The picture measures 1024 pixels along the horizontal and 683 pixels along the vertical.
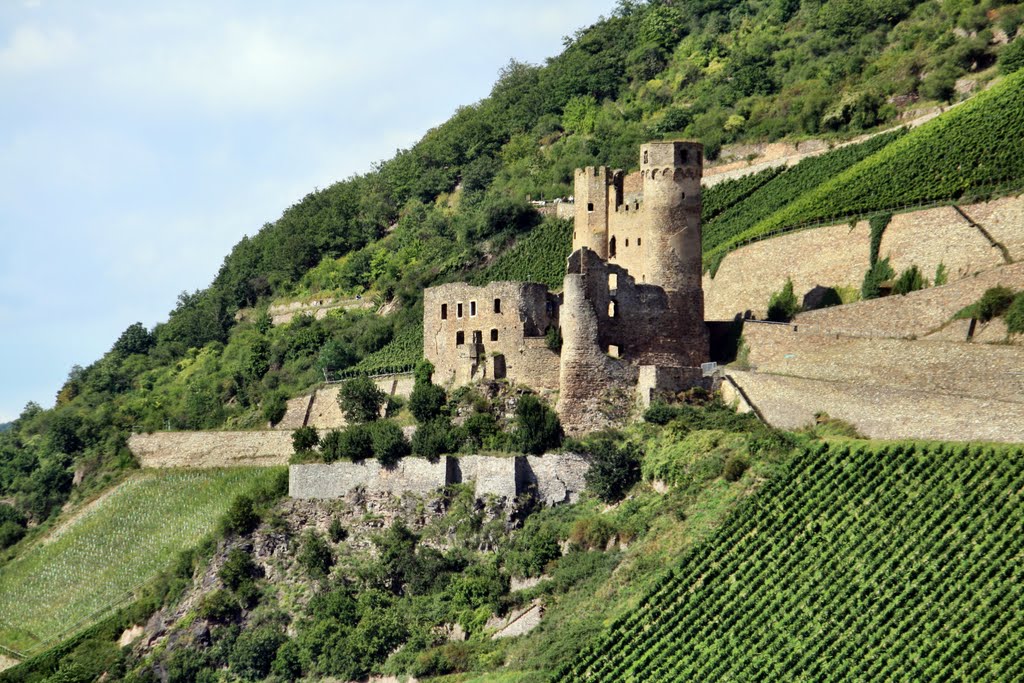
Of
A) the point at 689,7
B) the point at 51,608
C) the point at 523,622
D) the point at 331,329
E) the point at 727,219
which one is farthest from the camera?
the point at 689,7

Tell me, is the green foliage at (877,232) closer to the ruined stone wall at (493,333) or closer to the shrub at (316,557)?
the ruined stone wall at (493,333)

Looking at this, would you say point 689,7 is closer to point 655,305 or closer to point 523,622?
point 655,305

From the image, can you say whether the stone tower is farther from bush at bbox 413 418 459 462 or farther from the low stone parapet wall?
bush at bbox 413 418 459 462

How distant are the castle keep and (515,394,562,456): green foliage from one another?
49 cm

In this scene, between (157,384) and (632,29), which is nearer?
(157,384)

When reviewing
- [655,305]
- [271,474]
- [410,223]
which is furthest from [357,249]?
[655,305]

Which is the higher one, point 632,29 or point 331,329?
point 632,29

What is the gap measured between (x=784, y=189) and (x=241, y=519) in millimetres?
24075

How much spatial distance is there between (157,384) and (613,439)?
3772 cm

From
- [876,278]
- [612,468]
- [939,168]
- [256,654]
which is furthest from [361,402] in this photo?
[939,168]

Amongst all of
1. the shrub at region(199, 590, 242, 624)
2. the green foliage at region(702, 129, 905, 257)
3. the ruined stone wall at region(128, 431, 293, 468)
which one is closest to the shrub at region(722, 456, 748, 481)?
the shrub at region(199, 590, 242, 624)

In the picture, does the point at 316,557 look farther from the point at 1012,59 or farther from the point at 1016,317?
the point at 1012,59

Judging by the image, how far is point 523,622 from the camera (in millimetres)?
44594

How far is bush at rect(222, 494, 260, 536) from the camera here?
170ft
